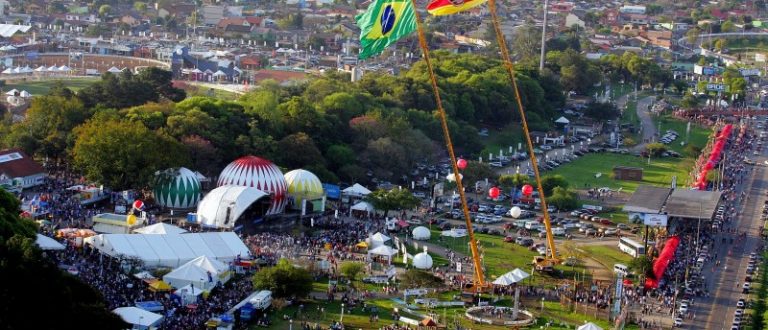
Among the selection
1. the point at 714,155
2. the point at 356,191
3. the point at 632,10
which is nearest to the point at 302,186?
the point at 356,191

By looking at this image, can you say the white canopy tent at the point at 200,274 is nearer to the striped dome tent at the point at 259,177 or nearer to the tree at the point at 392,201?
the striped dome tent at the point at 259,177

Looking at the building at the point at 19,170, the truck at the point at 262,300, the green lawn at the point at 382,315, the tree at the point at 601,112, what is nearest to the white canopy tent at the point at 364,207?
the building at the point at 19,170

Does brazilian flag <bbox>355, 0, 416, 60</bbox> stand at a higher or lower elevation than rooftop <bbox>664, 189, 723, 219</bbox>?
higher

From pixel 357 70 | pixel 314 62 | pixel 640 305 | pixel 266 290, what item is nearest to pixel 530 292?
pixel 640 305

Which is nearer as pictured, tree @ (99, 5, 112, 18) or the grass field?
the grass field

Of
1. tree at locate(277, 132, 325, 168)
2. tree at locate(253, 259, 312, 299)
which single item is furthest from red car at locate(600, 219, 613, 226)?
tree at locate(253, 259, 312, 299)

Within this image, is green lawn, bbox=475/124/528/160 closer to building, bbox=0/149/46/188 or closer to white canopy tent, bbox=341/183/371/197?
white canopy tent, bbox=341/183/371/197

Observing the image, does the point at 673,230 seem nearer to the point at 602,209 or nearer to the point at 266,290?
the point at 602,209
